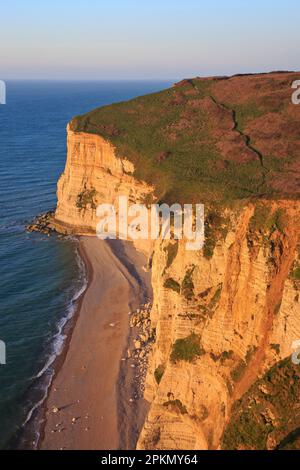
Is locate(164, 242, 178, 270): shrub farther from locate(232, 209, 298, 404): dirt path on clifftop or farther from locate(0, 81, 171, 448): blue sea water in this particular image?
locate(0, 81, 171, 448): blue sea water

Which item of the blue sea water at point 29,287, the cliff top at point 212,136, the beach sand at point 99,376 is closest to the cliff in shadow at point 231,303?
the cliff top at point 212,136

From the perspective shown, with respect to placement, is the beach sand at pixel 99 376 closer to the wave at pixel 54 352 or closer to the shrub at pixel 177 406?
the wave at pixel 54 352

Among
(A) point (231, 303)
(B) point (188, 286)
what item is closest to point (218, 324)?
(A) point (231, 303)

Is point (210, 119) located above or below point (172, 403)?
above

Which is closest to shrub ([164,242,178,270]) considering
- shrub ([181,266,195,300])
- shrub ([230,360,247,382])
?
shrub ([181,266,195,300])

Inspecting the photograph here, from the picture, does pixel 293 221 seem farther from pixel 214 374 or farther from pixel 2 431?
pixel 2 431

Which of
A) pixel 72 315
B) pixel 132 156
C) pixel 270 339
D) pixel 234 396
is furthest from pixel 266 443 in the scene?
pixel 132 156
